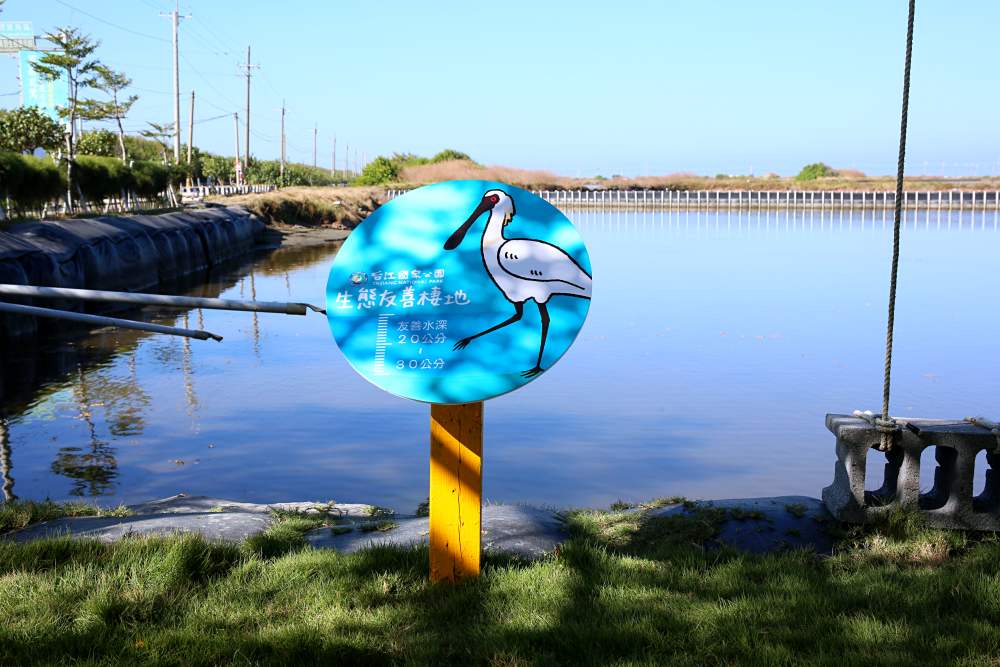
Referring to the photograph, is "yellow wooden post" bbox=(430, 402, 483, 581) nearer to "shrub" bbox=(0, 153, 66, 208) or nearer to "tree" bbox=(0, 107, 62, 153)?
"shrub" bbox=(0, 153, 66, 208)

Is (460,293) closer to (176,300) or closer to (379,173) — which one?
(176,300)

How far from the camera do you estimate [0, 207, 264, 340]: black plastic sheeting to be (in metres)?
12.6

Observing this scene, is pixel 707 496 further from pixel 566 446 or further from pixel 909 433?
pixel 909 433

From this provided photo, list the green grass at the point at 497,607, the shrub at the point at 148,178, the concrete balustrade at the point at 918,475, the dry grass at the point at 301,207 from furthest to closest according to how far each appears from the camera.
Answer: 1. the dry grass at the point at 301,207
2. the shrub at the point at 148,178
3. the concrete balustrade at the point at 918,475
4. the green grass at the point at 497,607

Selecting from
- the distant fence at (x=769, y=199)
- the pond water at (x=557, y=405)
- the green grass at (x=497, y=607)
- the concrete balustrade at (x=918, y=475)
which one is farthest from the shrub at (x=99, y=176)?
the distant fence at (x=769, y=199)

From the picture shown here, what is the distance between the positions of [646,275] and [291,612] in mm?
19303

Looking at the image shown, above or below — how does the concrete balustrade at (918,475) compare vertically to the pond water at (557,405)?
above

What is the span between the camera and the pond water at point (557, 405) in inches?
267

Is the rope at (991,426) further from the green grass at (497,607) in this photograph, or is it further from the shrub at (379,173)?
the shrub at (379,173)

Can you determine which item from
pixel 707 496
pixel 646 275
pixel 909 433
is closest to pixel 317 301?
pixel 646 275

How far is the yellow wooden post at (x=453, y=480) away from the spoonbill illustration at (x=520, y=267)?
0.77 feet

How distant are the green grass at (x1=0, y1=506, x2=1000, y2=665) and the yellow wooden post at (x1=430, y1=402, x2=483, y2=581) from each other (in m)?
0.12

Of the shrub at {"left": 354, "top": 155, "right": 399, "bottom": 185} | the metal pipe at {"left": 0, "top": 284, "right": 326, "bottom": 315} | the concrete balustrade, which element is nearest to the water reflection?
the metal pipe at {"left": 0, "top": 284, "right": 326, "bottom": 315}

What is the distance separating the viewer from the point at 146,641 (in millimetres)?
2686
